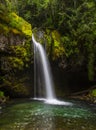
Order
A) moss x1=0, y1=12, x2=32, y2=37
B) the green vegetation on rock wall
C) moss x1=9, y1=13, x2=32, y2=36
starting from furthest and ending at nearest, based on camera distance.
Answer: moss x1=9, y1=13, x2=32, y2=36, moss x1=0, y1=12, x2=32, y2=37, the green vegetation on rock wall

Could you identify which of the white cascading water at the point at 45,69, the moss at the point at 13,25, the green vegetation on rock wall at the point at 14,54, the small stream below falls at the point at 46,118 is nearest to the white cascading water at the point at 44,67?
the white cascading water at the point at 45,69

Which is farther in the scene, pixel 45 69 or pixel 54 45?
pixel 54 45

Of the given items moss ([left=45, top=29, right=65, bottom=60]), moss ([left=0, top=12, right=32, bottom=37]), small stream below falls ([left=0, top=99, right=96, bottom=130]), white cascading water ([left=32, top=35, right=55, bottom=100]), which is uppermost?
moss ([left=0, top=12, right=32, bottom=37])

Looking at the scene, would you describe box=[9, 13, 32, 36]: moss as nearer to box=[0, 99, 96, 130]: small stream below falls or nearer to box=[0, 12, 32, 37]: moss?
box=[0, 12, 32, 37]: moss

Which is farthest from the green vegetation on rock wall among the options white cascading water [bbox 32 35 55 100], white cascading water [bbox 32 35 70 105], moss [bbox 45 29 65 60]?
moss [bbox 45 29 65 60]

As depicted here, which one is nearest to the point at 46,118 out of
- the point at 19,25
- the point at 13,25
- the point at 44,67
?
the point at 44,67

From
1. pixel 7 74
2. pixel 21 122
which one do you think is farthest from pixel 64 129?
pixel 7 74

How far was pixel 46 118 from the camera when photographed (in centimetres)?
1430

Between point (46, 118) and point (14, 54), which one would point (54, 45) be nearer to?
point (14, 54)

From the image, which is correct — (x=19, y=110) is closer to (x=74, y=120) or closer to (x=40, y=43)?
(x=74, y=120)

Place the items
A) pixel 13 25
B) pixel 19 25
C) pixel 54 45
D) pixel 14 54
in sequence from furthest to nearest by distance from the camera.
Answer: pixel 54 45 < pixel 19 25 < pixel 13 25 < pixel 14 54

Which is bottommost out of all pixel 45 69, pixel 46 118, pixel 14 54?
pixel 46 118

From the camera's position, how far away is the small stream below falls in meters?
12.4

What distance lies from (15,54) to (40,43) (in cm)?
303
